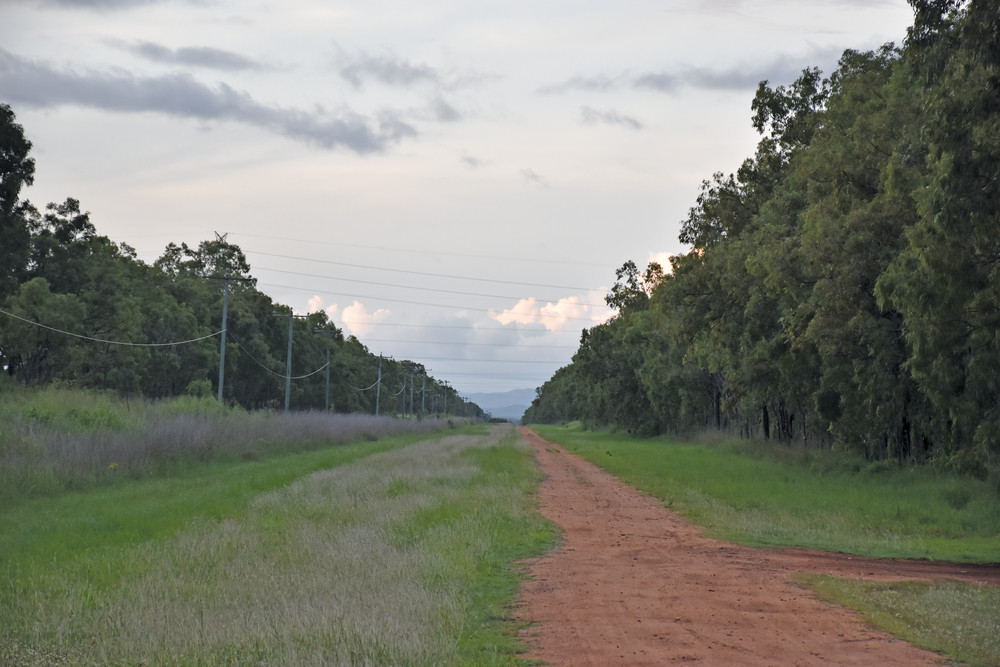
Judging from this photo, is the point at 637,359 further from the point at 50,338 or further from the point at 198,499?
the point at 198,499

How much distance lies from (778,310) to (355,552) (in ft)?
77.5

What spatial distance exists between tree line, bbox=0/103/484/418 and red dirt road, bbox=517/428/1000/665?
132 ft

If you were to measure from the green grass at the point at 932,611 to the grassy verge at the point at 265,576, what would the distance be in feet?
12.6

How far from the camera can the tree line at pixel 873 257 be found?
14039 millimetres

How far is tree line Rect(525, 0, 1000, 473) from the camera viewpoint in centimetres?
1404

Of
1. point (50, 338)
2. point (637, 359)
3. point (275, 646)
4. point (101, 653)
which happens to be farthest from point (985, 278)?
point (637, 359)

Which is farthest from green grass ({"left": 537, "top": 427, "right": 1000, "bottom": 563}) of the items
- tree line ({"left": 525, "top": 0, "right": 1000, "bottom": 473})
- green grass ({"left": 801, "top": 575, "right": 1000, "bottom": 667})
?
green grass ({"left": 801, "top": 575, "right": 1000, "bottom": 667})

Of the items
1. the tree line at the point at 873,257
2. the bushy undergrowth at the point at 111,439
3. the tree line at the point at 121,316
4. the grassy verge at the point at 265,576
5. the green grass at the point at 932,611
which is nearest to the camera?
the grassy verge at the point at 265,576

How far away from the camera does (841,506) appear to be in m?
22.3

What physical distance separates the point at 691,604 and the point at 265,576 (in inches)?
200

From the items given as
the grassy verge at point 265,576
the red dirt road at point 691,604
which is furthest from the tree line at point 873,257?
the grassy verge at point 265,576

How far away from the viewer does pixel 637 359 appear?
78.1 meters

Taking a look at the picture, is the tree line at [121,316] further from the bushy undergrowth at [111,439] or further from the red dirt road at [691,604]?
the red dirt road at [691,604]

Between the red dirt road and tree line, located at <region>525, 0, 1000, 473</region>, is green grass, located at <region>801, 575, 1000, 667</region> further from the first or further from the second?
tree line, located at <region>525, 0, 1000, 473</region>
